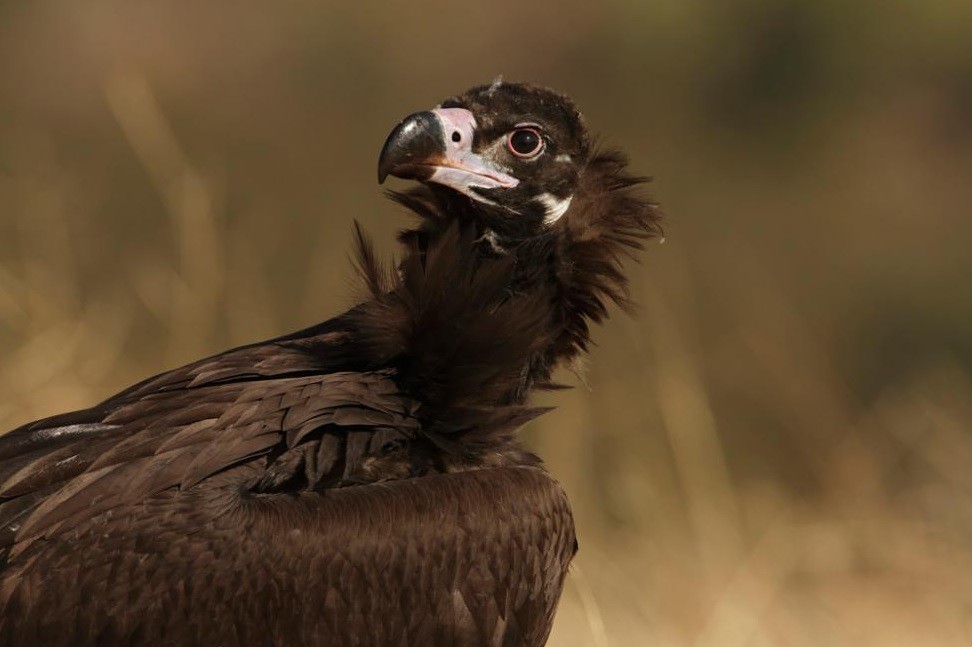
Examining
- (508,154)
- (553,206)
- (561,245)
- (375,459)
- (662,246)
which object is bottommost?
(662,246)

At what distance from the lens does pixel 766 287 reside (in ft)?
49.0

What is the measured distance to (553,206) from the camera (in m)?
5.48

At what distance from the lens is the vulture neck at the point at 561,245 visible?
5.34m

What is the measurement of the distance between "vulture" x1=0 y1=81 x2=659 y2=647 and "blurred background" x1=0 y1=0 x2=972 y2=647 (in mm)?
555

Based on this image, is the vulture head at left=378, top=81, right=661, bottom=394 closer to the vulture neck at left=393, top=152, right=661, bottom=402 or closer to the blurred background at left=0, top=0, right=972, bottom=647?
the vulture neck at left=393, top=152, right=661, bottom=402

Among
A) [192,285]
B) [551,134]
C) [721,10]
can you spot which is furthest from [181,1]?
[551,134]

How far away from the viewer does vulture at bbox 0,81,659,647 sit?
4188mm

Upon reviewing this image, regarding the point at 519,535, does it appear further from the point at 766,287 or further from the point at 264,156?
the point at 264,156

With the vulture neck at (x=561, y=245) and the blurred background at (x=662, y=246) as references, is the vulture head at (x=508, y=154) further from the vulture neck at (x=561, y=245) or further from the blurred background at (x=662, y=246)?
the blurred background at (x=662, y=246)

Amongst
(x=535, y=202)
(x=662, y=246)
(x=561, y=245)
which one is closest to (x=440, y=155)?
(x=535, y=202)

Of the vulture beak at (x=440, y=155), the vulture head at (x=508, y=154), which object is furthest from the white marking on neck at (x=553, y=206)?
the vulture beak at (x=440, y=155)

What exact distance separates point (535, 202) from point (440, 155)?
14.6 inches

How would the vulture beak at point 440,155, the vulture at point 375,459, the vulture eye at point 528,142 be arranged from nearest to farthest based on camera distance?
the vulture at point 375,459 → the vulture beak at point 440,155 → the vulture eye at point 528,142

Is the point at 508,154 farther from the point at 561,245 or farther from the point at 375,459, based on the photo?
the point at 375,459
